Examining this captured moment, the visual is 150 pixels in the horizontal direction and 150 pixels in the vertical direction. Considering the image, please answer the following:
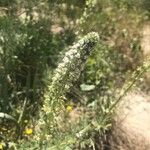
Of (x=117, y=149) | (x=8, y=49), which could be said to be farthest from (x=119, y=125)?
(x=8, y=49)

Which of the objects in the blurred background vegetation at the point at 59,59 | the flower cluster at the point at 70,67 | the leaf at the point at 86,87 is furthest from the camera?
the leaf at the point at 86,87

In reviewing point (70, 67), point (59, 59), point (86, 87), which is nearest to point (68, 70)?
point (70, 67)

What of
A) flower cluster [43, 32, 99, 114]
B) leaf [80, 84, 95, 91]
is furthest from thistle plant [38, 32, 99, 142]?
leaf [80, 84, 95, 91]

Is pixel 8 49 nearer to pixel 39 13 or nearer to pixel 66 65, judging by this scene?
pixel 39 13

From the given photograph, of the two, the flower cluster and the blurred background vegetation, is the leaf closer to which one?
the blurred background vegetation

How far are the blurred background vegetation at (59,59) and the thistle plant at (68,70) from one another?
0.73 m

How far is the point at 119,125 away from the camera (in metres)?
4.17

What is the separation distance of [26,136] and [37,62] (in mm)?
815

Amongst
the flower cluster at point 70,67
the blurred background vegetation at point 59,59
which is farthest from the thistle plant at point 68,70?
the blurred background vegetation at point 59,59

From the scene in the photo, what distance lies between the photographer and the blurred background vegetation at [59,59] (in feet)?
11.5

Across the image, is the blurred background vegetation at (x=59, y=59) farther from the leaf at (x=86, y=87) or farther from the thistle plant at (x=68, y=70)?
the thistle plant at (x=68, y=70)

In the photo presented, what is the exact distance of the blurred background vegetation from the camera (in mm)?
3506

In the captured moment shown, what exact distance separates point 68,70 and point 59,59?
2000 mm

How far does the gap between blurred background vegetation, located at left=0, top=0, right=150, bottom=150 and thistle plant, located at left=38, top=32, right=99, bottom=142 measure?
726 millimetres
